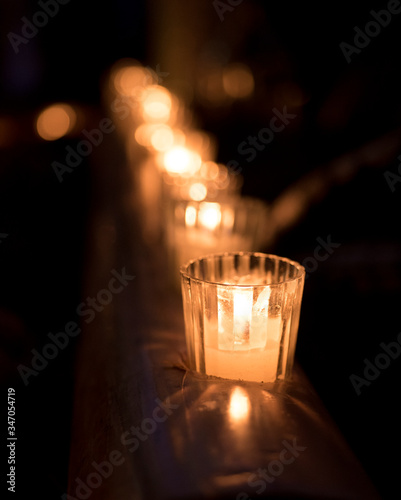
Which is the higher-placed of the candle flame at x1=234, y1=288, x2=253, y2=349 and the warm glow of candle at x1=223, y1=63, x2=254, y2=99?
the warm glow of candle at x1=223, y1=63, x2=254, y2=99

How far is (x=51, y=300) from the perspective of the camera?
2045 millimetres

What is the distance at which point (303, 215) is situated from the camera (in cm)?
233

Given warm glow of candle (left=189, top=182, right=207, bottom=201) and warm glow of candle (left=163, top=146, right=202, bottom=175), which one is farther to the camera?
warm glow of candle (left=163, top=146, right=202, bottom=175)

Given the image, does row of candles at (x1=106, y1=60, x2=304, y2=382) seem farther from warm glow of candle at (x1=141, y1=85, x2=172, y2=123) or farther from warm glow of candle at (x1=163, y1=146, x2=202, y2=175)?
warm glow of candle at (x1=141, y1=85, x2=172, y2=123)

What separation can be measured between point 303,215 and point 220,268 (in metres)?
1.52

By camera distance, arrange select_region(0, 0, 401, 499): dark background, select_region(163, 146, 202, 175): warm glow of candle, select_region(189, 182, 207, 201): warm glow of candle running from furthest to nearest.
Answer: select_region(163, 146, 202, 175): warm glow of candle
select_region(189, 182, 207, 201): warm glow of candle
select_region(0, 0, 401, 499): dark background

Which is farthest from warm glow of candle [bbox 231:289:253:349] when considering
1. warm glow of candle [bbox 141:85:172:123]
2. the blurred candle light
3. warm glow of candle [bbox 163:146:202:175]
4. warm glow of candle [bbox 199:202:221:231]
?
the blurred candle light

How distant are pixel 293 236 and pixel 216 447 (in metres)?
1.81

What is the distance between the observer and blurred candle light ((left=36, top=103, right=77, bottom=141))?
4.86 meters

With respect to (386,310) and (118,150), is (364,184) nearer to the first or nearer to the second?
(386,310)

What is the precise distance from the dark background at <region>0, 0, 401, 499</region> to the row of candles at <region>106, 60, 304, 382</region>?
0.37 meters

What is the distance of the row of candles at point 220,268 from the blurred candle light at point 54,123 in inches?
67.4

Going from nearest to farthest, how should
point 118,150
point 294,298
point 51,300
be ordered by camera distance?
point 294,298 < point 51,300 < point 118,150

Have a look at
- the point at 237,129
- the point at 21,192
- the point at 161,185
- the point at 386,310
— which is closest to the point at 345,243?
the point at 386,310
